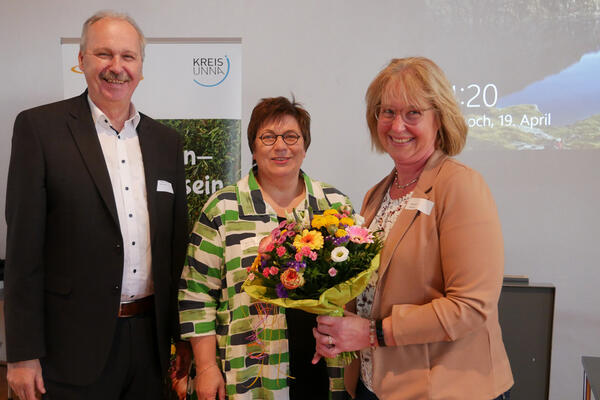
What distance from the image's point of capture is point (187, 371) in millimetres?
2391

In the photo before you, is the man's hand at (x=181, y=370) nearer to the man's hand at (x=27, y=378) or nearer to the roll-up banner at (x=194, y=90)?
the man's hand at (x=27, y=378)

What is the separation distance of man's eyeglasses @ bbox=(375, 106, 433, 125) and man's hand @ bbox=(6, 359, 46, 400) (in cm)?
168

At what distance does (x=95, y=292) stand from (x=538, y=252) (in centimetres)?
322

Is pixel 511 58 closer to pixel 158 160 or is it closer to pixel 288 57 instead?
pixel 288 57

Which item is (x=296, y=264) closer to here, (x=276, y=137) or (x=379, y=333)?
(x=379, y=333)

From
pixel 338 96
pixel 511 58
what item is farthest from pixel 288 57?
pixel 511 58

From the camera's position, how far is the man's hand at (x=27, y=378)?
2.00m

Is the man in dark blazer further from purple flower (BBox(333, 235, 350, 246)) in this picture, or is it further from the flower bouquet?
purple flower (BBox(333, 235, 350, 246))

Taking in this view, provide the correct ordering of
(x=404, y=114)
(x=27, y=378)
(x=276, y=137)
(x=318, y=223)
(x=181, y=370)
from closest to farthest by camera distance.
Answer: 1. (x=318, y=223)
2. (x=404, y=114)
3. (x=27, y=378)
4. (x=276, y=137)
5. (x=181, y=370)

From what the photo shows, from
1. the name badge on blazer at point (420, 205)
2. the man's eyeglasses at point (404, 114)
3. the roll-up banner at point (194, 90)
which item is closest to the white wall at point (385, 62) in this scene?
the roll-up banner at point (194, 90)

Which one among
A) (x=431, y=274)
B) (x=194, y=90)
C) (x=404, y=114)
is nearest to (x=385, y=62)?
(x=194, y=90)

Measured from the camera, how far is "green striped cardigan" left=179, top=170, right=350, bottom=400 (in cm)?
209

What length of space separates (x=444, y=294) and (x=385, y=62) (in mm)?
2644

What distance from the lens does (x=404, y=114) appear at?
177 cm
